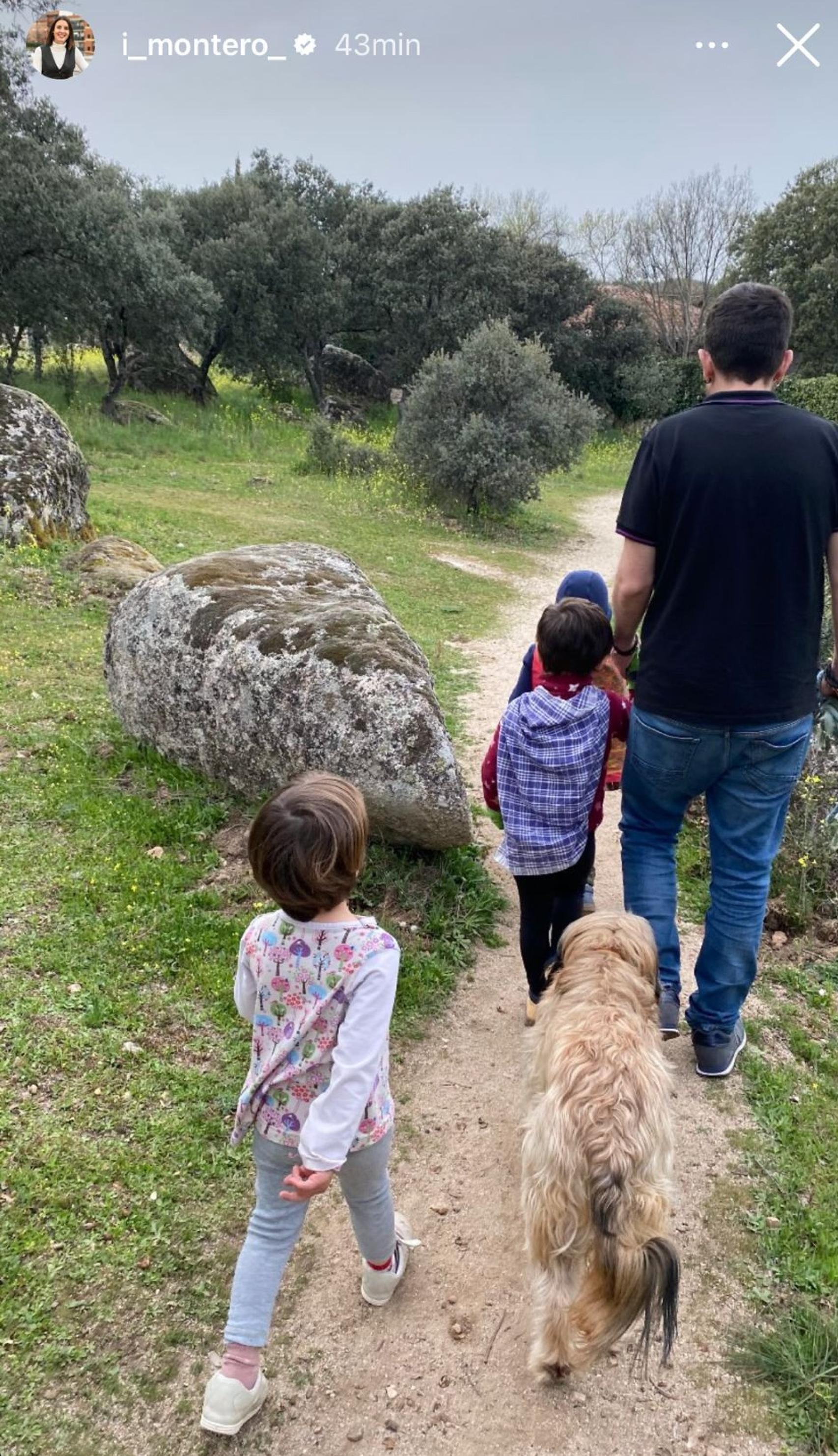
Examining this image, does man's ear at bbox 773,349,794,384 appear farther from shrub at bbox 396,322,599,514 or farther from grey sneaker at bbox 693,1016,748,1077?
shrub at bbox 396,322,599,514

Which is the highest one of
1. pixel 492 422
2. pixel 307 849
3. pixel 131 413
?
pixel 492 422

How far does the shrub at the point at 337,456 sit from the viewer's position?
64.2 ft

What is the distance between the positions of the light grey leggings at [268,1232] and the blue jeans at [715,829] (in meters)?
1.62

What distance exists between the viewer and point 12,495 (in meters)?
10.1

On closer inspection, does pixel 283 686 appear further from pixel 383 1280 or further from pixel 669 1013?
pixel 383 1280

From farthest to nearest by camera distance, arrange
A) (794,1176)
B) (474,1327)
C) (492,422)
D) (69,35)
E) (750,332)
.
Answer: (69,35) < (492,422) < (794,1176) < (750,332) < (474,1327)

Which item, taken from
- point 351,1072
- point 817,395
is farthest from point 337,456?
point 351,1072

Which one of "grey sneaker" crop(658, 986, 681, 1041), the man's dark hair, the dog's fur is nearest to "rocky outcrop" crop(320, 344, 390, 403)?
the man's dark hair

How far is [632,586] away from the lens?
3189 millimetres

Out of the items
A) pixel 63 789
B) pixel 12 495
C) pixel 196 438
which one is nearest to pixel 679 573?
pixel 63 789

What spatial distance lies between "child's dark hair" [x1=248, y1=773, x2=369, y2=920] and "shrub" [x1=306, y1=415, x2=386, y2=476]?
18.1 metres

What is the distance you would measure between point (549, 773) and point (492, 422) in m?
14.6

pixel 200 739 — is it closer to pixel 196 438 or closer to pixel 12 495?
pixel 12 495

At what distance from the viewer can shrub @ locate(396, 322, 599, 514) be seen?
16.5m
